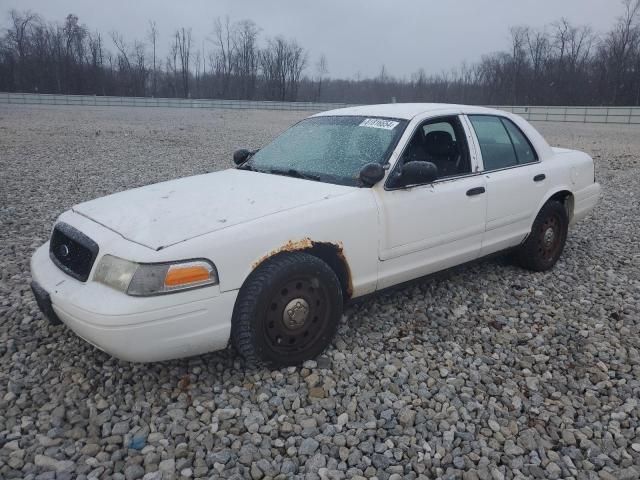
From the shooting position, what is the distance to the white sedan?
2.50 meters

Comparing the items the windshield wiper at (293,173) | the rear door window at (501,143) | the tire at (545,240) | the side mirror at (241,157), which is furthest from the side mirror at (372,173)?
the tire at (545,240)

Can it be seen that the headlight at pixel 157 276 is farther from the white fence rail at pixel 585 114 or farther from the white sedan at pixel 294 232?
the white fence rail at pixel 585 114

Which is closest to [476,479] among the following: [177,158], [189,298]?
[189,298]

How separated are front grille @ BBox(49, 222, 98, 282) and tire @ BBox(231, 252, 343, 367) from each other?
856mm

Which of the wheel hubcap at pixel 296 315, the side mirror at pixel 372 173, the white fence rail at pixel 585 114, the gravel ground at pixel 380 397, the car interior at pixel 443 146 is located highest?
the white fence rail at pixel 585 114

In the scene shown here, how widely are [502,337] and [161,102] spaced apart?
147 ft

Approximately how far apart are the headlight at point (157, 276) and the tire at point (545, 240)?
3.12 metres

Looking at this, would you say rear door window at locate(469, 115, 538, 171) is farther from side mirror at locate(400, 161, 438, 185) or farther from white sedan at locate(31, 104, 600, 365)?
side mirror at locate(400, 161, 438, 185)

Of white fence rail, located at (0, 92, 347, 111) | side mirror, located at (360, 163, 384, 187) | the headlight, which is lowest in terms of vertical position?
the headlight

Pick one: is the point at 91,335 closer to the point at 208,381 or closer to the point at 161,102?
the point at 208,381

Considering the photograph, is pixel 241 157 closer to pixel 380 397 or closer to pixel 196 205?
pixel 196 205

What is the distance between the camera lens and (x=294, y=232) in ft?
9.25

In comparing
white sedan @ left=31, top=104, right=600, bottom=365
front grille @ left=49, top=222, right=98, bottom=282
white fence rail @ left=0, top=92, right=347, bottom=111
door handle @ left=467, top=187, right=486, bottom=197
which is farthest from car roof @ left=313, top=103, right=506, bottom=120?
white fence rail @ left=0, top=92, right=347, bottom=111

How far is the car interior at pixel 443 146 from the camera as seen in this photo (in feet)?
12.0
